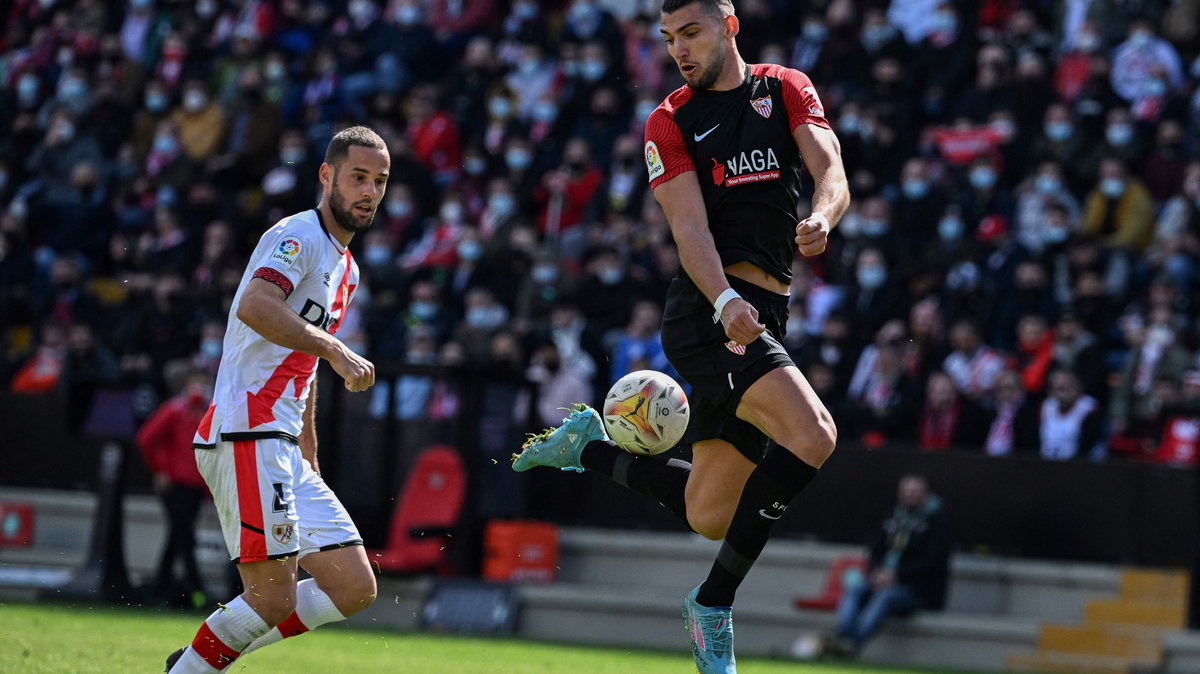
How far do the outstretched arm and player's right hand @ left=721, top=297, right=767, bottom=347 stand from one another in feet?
1.04

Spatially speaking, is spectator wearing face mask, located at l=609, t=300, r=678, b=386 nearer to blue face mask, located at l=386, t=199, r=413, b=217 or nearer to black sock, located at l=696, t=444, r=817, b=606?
blue face mask, located at l=386, t=199, r=413, b=217

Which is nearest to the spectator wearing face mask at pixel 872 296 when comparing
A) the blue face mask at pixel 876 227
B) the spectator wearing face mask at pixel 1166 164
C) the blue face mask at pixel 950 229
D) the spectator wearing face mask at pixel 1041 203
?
the blue face mask at pixel 876 227

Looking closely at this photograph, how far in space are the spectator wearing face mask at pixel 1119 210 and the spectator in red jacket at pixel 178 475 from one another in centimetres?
839

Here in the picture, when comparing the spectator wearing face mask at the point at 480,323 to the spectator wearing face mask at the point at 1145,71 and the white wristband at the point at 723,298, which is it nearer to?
the spectator wearing face mask at the point at 1145,71

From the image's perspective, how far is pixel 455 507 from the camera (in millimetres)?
16031

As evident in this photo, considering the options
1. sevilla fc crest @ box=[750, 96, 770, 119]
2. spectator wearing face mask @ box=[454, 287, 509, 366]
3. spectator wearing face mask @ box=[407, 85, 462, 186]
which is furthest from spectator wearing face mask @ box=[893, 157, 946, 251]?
sevilla fc crest @ box=[750, 96, 770, 119]

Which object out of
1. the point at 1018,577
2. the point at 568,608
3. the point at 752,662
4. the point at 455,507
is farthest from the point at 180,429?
the point at 1018,577

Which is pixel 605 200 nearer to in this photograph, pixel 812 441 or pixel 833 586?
pixel 833 586

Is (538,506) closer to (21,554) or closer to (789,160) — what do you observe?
(21,554)

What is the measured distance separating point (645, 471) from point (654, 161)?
4.72ft

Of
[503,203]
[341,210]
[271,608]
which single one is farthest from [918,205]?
[271,608]

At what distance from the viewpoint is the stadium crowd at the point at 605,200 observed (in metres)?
14.5

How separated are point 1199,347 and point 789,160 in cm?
817

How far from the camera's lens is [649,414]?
7691mm
